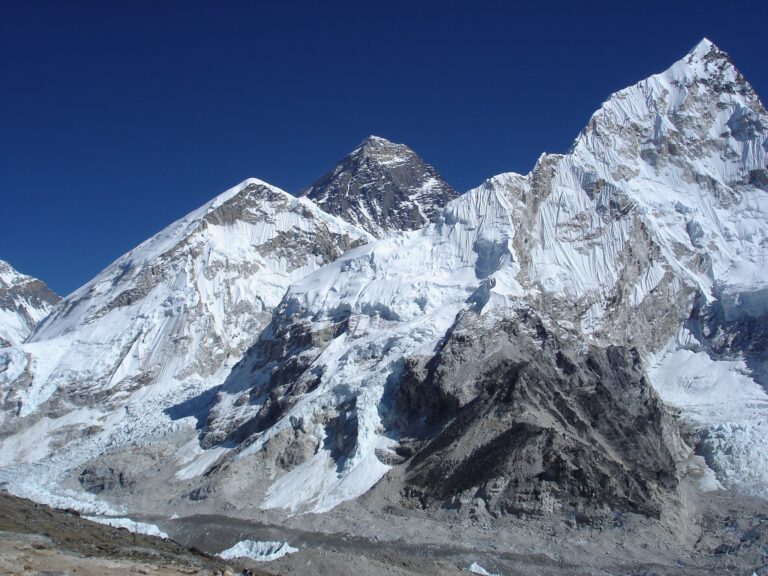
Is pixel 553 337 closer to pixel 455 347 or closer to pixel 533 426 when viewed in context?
pixel 455 347

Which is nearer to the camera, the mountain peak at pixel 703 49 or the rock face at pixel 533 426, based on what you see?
the rock face at pixel 533 426

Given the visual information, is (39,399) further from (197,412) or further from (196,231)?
(196,231)

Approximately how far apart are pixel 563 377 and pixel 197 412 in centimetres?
5021

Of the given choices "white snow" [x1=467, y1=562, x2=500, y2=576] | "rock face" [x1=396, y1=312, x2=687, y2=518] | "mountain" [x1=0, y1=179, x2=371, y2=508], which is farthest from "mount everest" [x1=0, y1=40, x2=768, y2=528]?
"white snow" [x1=467, y1=562, x2=500, y2=576]

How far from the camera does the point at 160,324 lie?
129875mm

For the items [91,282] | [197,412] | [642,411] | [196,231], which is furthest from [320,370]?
[91,282]

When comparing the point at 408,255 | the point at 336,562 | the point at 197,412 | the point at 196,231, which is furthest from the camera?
the point at 196,231

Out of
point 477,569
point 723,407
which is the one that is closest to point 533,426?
point 477,569

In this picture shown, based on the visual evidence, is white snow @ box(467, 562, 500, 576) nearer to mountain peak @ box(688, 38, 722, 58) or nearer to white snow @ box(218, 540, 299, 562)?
white snow @ box(218, 540, 299, 562)

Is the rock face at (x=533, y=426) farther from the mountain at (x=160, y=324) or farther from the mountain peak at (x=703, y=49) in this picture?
the mountain peak at (x=703, y=49)

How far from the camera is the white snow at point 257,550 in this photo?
54250mm

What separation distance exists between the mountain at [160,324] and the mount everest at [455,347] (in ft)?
1.46

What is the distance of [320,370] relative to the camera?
92938 millimetres

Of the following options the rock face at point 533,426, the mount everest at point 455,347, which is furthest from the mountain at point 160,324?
the rock face at point 533,426
